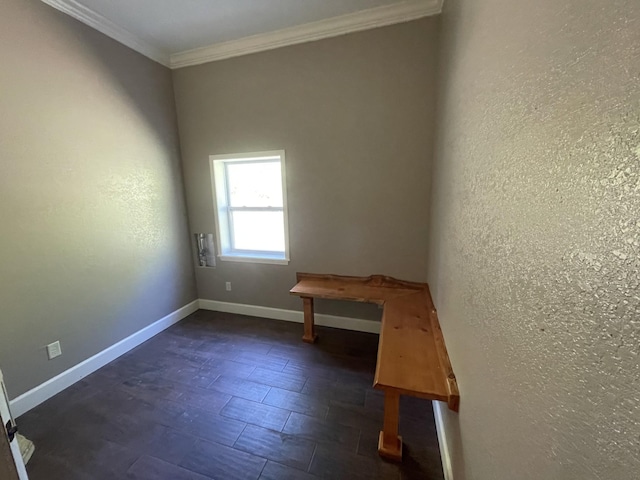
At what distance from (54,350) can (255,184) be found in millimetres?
2271

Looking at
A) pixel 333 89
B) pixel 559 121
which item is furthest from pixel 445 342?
pixel 333 89

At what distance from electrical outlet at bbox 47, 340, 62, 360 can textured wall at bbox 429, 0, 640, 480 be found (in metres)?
2.85

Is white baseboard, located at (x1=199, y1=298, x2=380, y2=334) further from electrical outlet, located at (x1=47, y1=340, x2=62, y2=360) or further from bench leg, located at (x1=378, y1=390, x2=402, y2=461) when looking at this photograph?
electrical outlet, located at (x1=47, y1=340, x2=62, y2=360)

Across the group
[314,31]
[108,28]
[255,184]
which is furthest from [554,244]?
[108,28]

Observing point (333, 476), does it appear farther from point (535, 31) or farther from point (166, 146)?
A: point (166, 146)

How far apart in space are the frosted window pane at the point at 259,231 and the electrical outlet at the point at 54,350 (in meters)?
1.79

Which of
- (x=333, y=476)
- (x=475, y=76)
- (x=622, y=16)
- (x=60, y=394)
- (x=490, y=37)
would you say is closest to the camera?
(x=622, y=16)

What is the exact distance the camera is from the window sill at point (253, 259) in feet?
9.79

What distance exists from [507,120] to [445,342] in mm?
1275

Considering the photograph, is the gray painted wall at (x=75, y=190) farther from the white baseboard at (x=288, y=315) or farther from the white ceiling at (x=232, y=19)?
the white baseboard at (x=288, y=315)

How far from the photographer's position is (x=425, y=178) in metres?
2.37

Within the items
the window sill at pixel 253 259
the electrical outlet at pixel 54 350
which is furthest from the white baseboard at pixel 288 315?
the electrical outlet at pixel 54 350

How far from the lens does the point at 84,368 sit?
2209mm

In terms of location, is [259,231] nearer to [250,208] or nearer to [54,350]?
[250,208]
